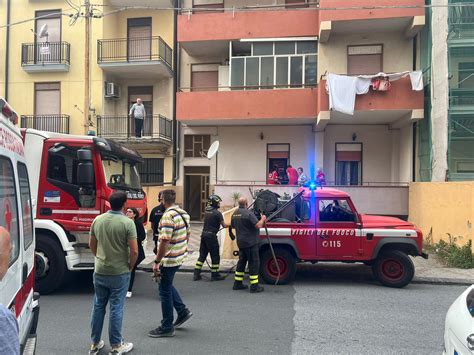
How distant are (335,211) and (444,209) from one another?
5.33m

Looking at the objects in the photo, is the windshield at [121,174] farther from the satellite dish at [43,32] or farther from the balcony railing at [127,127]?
the satellite dish at [43,32]

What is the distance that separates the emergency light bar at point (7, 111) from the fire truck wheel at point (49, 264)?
3839mm

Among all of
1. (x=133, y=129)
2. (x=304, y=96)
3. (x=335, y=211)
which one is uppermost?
(x=304, y=96)

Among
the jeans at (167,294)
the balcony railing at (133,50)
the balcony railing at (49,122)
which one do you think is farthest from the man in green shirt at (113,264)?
the balcony railing at (49,122)

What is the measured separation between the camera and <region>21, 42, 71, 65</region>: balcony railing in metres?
19.4

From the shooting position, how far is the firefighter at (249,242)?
730 centimetres

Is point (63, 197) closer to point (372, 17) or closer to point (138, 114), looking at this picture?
point (138, 114)

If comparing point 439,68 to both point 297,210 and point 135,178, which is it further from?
point 135,178

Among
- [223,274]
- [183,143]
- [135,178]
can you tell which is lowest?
[223,274]

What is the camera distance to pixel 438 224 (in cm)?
1191

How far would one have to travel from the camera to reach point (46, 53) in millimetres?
19531

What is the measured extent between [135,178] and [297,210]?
11.4 ft

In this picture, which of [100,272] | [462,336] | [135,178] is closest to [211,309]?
[100,272]

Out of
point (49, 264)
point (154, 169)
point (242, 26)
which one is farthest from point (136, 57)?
point (49, 264)
